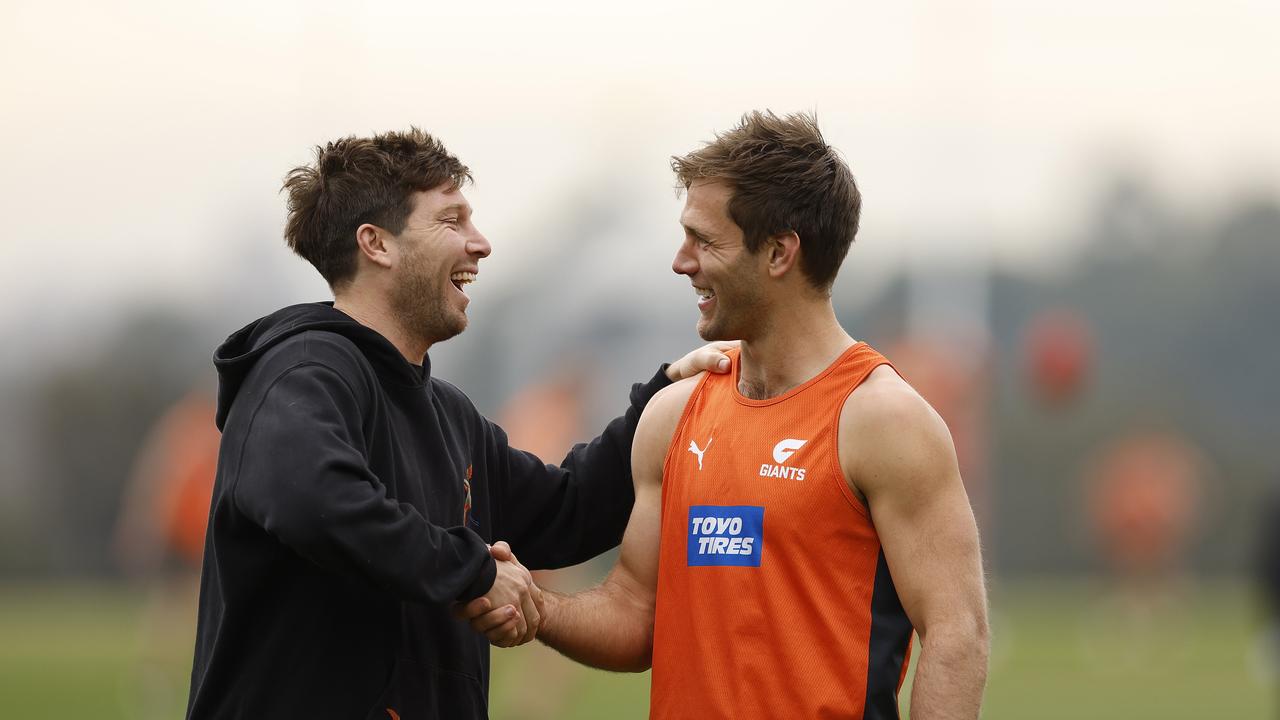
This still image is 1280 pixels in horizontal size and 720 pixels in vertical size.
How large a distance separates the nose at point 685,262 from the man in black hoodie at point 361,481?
374 millimetres

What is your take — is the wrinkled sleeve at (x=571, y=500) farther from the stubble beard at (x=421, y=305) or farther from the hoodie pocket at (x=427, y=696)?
the hoodie pocket at (x=427, y=696)

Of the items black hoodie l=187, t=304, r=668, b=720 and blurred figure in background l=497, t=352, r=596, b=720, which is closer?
black hoodie l=187, t=304, r=668, b=720

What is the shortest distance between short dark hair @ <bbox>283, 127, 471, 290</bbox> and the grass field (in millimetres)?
9057

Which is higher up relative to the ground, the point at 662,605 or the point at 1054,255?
the point at 1054,255

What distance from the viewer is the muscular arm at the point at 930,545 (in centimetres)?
440

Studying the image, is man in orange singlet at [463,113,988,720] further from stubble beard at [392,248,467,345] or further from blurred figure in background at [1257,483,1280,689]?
blurred figure in background at [1257,483,1280,689]

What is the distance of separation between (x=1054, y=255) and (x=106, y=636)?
28.5 meters

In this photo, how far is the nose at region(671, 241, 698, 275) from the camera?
16.3 ft

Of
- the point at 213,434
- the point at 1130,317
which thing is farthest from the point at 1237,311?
the point at 213,434

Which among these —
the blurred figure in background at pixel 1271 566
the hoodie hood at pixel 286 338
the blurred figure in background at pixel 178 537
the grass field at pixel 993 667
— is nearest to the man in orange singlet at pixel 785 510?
the hoodie hood at pixel 286 338

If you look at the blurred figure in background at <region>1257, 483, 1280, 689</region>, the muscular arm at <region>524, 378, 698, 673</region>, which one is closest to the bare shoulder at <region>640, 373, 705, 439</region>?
the muscular arm at <region>524, 378, 698, 673</region>

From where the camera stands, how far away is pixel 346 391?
4531 mm

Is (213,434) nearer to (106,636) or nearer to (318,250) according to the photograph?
(106,636)

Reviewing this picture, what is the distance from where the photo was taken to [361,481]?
4.25m
